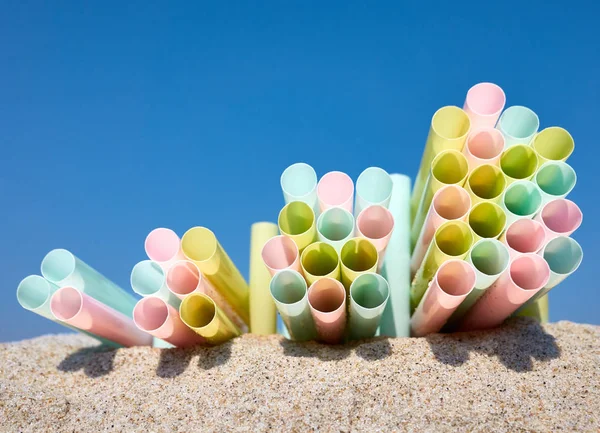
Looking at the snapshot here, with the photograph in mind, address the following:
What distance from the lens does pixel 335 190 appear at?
305 centimetres

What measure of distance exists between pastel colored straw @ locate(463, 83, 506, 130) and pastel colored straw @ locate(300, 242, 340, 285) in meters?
1.18

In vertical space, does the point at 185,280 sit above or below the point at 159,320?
above

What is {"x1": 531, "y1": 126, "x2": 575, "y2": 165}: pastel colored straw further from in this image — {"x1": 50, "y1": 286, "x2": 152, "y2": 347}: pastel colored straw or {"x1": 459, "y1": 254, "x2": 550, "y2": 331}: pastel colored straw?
{"x1": 50, "y1": 286, "x2": 152, "y2": 347}: pastel colored straw

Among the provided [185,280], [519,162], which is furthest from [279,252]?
[519,162]

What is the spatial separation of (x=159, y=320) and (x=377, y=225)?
132 cm

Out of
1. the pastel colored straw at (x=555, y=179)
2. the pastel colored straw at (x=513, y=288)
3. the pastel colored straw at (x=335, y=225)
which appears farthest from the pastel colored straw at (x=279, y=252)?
the pastel colored straw at (x=555, y=179)

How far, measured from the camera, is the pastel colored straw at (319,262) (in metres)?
2.77

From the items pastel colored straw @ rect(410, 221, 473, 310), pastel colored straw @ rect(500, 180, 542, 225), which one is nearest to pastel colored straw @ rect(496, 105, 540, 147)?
pastel colored straw @ rect(500, 180, 542, 225)

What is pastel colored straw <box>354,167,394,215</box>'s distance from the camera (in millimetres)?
3066

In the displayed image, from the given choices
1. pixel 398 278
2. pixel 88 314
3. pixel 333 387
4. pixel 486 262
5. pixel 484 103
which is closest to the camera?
pixel 333 387

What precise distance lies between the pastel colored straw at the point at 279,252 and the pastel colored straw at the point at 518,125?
4.70ft

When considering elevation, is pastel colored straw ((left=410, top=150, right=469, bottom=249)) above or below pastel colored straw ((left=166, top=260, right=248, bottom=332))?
above

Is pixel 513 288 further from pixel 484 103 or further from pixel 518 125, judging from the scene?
pixel 484 103

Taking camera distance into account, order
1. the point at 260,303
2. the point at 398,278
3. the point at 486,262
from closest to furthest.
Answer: the point at 486,262 → the point at 398,278 → the point at 260,303
